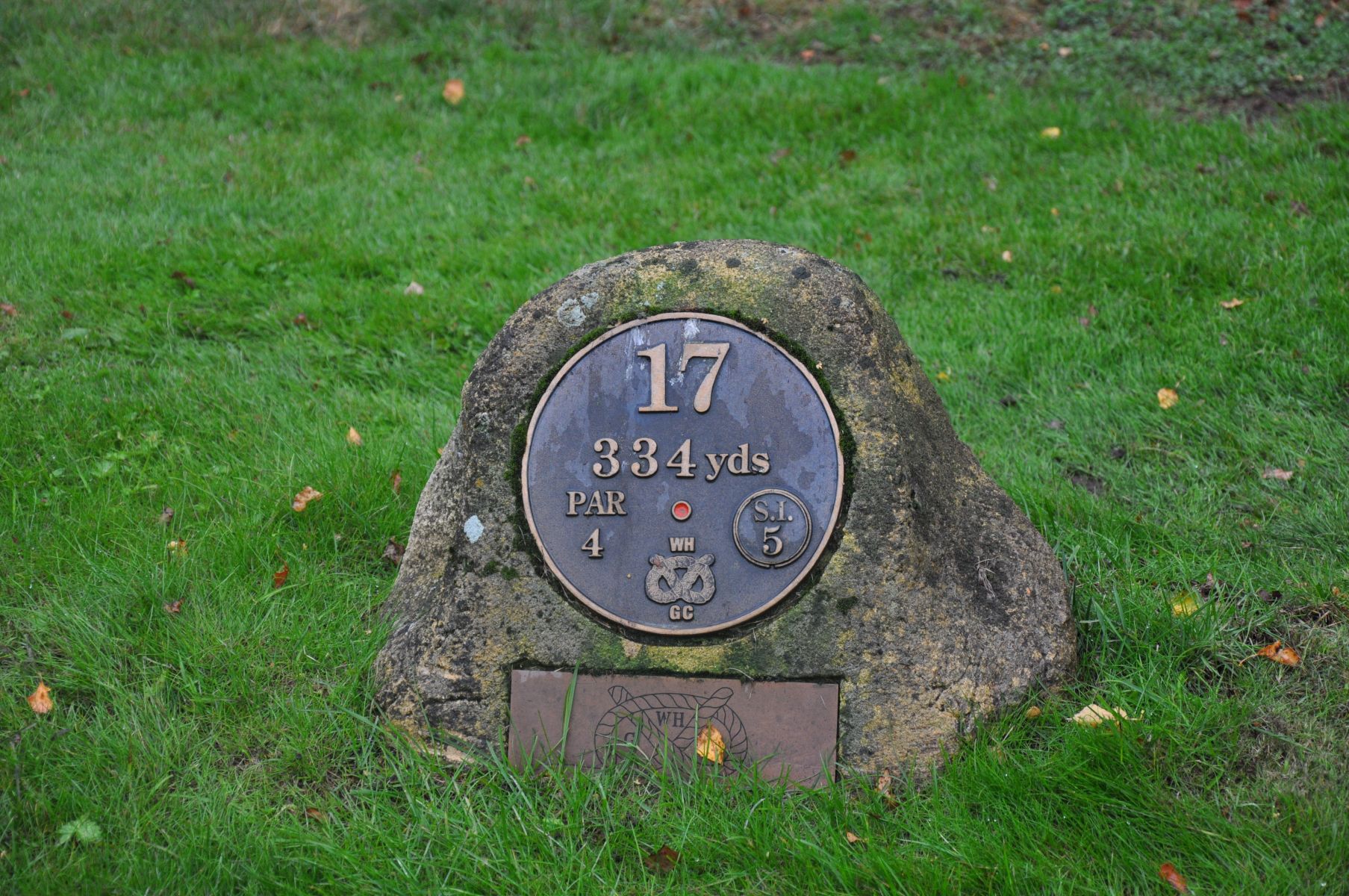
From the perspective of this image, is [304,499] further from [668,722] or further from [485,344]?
[668,722]

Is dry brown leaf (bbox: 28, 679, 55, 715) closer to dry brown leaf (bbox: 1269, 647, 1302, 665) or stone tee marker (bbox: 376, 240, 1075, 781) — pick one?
stone tee marker (bbox: 376, 240, 1075, 781)

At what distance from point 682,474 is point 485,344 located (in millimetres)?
2274

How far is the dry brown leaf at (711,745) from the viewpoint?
2607mm

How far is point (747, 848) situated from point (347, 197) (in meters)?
4.60

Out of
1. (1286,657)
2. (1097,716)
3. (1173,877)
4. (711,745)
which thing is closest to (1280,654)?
(1286,657)

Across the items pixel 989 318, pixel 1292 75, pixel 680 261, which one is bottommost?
pixel 989 318

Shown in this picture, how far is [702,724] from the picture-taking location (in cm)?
263

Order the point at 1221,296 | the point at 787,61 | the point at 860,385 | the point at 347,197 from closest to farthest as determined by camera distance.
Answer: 1. the point at 860,385
2. the point at 1221,296
3. the point at 347,197
4. the point at 787,61

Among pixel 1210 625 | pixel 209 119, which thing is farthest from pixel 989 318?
pixel 209 119

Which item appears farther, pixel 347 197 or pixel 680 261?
pixel 347 197

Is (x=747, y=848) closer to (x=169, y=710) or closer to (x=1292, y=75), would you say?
(x=169, y=710)

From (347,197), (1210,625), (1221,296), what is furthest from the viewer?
(347,197)

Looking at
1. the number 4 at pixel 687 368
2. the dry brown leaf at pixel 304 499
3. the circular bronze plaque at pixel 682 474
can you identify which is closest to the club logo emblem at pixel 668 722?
the circular bronze plaque at pixel 682 474

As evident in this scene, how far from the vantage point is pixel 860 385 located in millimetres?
2701
